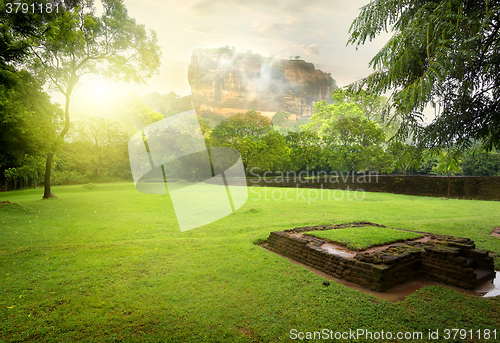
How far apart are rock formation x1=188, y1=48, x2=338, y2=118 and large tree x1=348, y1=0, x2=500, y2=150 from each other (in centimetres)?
8277

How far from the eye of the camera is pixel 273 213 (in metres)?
12.2

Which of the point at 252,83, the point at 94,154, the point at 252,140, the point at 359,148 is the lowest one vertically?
the point at 94,154

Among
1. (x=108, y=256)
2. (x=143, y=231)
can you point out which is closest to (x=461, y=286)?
(x=108, y=256)

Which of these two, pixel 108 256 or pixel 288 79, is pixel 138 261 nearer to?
pixel 108 256

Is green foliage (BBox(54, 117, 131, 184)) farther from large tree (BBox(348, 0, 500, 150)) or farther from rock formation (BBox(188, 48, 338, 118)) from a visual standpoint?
rock formation (BBox(188, 48, 338, 118))

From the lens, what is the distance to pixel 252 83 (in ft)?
316

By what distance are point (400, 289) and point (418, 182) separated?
20.1 meters

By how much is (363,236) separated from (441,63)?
172 inches

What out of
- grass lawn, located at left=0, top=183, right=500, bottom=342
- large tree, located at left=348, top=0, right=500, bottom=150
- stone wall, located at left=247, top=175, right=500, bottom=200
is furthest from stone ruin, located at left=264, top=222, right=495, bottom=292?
stone wall, located at left=247, top=175, right=500, bottom=200

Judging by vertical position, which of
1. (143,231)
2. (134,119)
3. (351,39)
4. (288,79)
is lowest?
(143,231)

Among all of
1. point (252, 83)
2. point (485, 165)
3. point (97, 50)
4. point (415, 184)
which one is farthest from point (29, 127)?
point (252, 83)

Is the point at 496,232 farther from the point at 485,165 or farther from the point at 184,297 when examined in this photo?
the point at 485,165

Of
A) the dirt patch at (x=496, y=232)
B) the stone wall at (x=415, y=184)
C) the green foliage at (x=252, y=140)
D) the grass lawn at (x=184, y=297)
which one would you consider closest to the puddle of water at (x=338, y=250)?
the grass lawn at (x=184, y=297)

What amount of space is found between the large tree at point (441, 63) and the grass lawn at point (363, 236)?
253cm
